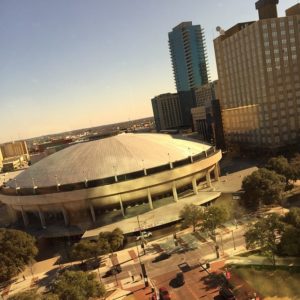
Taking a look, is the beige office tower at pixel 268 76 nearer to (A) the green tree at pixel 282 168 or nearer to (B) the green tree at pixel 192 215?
(A) the green tree at pixel 282 168

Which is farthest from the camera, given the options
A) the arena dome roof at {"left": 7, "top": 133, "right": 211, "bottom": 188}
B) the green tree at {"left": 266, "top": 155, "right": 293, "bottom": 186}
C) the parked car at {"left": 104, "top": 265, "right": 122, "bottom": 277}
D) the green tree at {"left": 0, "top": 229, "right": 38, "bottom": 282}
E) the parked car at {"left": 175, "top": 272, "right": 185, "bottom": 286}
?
the arena dome roof at {"left": 7, "top": 133, "right": 211, "bottom": 188}

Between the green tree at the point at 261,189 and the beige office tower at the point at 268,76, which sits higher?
the beige office tower at the point at 268,76

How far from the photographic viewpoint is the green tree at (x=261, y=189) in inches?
3184

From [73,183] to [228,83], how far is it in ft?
326

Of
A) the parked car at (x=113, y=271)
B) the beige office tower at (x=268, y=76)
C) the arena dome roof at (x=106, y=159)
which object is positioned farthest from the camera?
the beige office tower at (x=268, y=76)

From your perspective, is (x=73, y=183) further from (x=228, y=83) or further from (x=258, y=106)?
(x=228, y=83)

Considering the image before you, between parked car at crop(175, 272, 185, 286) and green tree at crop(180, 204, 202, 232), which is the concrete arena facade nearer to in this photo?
green tree at crop(180, 204, 202, 232)

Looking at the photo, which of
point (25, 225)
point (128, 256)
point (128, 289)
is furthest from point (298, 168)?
point (25, 225)

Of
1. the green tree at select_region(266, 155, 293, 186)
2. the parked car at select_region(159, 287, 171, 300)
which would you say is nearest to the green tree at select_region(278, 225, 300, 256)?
the parked car at select_region(159, 287, 171, 300)

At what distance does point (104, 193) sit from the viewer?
88.2m

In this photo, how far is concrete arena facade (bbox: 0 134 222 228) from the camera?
8890 centimetres

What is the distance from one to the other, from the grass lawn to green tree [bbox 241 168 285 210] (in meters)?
28.6

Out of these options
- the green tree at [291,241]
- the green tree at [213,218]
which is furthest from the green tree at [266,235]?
the green tree at [213,218]

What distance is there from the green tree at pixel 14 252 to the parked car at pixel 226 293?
3927cm
